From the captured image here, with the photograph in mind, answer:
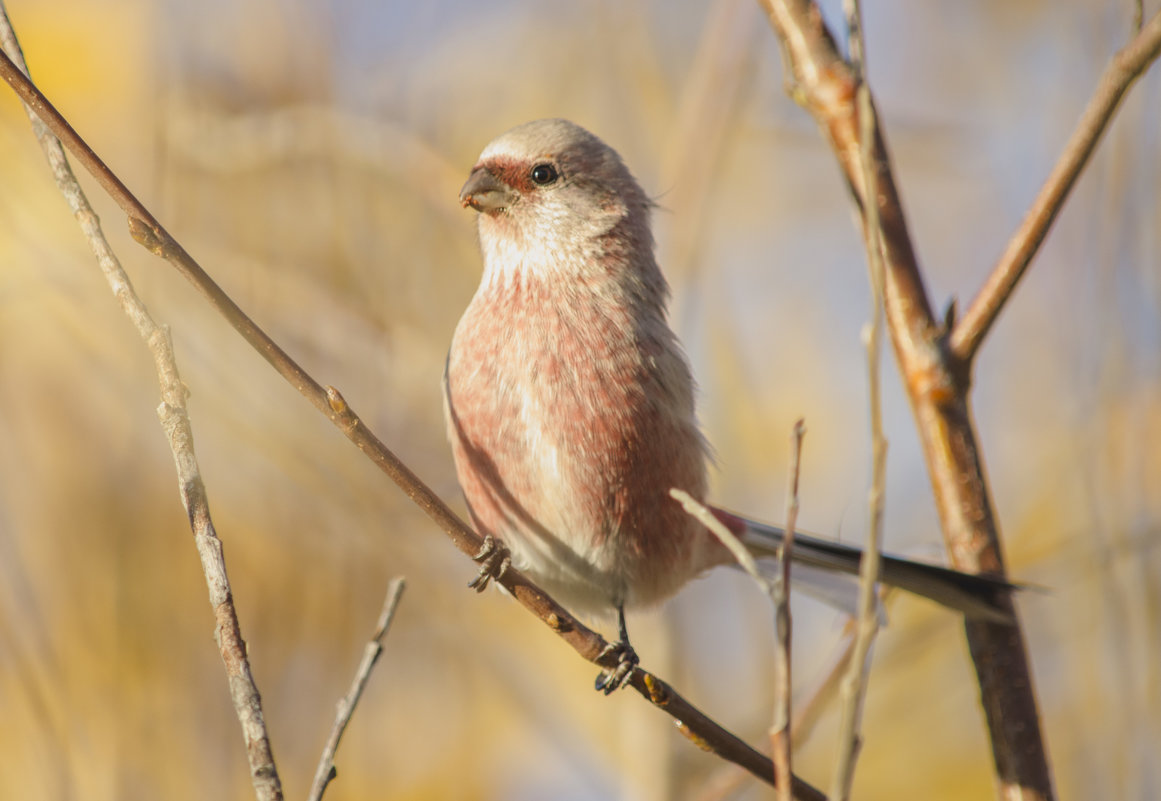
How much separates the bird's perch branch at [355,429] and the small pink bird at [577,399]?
1.37 ft

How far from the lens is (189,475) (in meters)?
1.66

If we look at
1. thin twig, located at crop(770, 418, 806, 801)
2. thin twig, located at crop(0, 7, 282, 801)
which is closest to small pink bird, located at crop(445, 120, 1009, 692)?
thin twig, located at crop(0, 7, 282, 801)

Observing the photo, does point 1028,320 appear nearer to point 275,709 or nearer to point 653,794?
point 653,794

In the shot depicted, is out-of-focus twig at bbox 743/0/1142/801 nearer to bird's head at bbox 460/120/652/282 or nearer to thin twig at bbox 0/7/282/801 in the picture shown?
bird's head at bbox 460/120/652/282

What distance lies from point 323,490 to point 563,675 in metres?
1.62

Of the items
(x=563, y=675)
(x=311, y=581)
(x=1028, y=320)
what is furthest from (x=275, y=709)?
(x=1028, y=320)

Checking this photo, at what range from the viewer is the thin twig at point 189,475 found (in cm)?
148

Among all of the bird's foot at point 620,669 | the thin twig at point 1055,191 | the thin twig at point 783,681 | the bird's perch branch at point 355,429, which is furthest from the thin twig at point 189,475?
the thin twig at point 1055,191

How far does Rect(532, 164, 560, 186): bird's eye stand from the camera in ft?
10.5

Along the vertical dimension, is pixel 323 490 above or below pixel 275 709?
above

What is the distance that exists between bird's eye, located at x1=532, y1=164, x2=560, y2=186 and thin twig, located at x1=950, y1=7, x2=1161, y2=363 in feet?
4.91

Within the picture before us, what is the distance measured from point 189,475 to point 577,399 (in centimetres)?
128

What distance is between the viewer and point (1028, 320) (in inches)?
223

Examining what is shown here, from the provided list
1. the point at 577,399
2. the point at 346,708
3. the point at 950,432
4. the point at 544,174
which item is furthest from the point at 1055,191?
the point at 544,174
